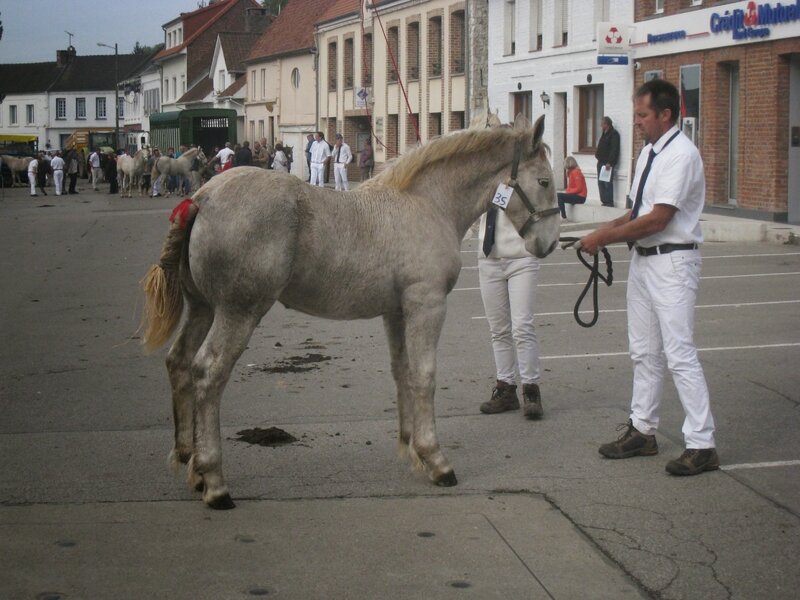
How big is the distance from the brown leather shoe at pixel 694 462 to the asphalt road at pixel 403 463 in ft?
0.21

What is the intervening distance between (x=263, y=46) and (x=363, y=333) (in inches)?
2302

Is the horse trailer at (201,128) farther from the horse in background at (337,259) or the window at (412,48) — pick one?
the horse in background at (337,259)

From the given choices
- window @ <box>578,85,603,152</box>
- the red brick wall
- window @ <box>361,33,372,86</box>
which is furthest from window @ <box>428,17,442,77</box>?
the red brick wall

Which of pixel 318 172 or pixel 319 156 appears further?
pixel 318 172

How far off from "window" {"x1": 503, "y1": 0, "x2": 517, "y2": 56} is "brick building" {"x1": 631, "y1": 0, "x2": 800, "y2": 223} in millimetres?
9595

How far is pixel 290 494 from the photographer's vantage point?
20.5 feet

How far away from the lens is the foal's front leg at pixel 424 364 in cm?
643

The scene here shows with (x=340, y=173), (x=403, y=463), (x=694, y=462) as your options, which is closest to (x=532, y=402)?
(x=403, y=463)

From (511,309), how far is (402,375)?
1.51m

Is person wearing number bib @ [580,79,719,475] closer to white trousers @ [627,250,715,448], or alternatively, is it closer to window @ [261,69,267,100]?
white trousers @ [627,250,715,448]

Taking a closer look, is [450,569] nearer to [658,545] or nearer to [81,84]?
[658,545]

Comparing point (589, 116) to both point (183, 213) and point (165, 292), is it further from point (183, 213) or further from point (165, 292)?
point (183, 213)

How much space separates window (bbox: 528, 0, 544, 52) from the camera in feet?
118

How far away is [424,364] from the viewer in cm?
648
